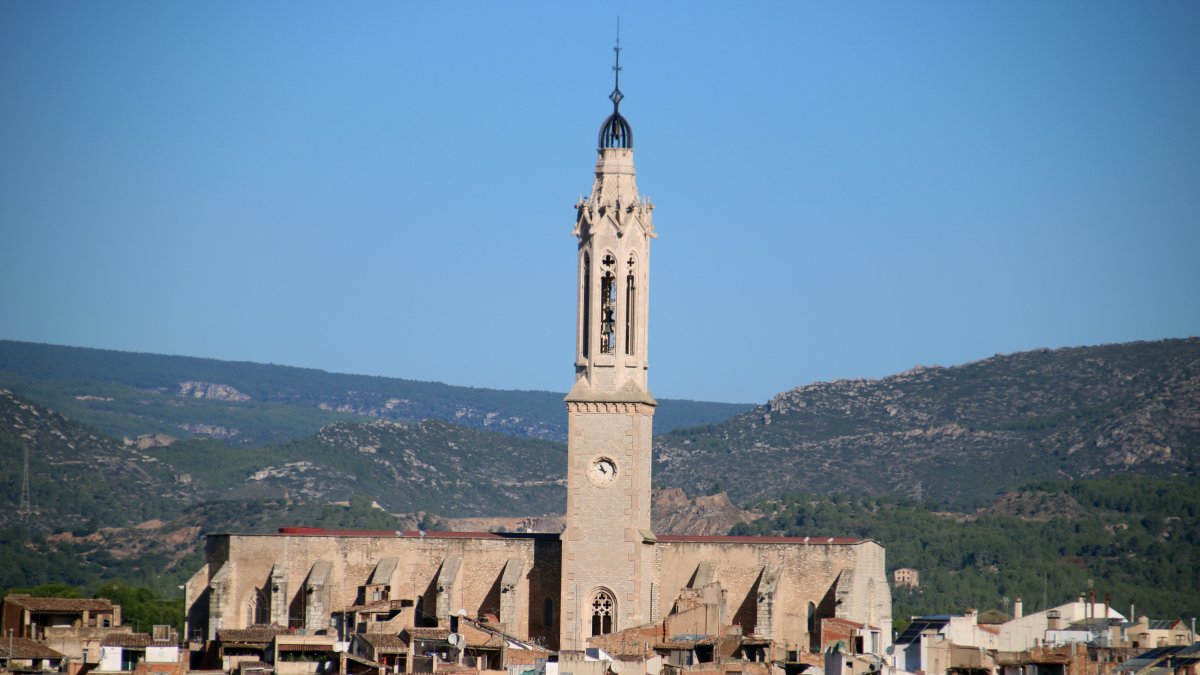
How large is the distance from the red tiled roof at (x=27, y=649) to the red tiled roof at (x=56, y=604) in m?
7.27

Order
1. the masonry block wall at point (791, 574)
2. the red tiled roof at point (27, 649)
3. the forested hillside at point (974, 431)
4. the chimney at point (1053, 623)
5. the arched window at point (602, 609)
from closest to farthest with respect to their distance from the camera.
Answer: the red tiled roof at point (27, 649), the arched window at point (602, 609), the masonry block wall at point (791, 574), the chimney at point (1053, 623), the forested hillside at point (974, 431)

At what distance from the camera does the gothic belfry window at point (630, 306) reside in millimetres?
79375

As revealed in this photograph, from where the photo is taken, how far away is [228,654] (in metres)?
70.6

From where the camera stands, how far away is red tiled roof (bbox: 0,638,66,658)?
231 ft

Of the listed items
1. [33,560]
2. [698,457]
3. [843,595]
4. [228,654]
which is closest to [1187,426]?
[698,457]

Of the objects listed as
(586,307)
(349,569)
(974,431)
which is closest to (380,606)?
(349,569)

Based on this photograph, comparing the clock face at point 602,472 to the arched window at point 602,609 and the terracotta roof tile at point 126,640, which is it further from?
the terracotta roof tile at point 126,640

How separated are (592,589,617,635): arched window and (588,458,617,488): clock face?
3.03 m

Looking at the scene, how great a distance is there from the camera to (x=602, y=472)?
7869 centimetres

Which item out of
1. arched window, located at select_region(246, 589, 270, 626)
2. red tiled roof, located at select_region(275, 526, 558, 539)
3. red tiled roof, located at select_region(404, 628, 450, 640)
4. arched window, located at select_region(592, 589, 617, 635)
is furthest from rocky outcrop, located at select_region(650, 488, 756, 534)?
red tiled roof, located at select_region(404, 628, 450, 640)

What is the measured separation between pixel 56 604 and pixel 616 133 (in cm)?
2189

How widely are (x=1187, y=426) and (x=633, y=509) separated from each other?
10066 centimetres

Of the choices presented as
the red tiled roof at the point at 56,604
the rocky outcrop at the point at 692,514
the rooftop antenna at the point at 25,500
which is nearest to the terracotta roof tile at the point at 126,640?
the red tiled roof at the point at 56,604

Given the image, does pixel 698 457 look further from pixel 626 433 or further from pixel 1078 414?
pixel 626 433
